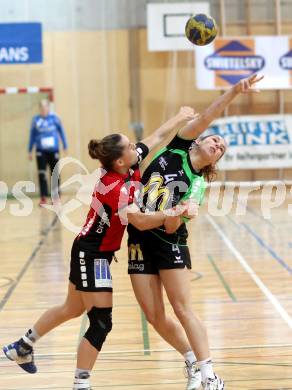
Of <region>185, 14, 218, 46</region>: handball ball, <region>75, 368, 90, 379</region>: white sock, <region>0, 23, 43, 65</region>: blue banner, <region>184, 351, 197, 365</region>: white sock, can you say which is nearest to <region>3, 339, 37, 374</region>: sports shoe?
<region>75, 368, 90, 379</region>: white sock

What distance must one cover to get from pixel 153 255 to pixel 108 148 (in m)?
0.77

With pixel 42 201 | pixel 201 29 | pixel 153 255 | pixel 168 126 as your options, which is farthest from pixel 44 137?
pixel 153 255

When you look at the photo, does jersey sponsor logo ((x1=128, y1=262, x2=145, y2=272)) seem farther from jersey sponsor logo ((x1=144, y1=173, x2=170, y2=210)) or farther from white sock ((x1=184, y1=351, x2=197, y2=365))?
white sock ((x1=184, y1=351, x2=197, y2=365))

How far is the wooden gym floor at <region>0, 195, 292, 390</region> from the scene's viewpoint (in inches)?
222

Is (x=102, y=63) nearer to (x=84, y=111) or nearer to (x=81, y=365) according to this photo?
(x=84, y=111)

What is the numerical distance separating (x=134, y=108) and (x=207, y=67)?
211 centimetres

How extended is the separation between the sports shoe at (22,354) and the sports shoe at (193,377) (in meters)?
1.05

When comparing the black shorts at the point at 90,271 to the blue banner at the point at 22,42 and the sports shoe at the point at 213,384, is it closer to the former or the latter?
the sports shoe at the point at 213,384

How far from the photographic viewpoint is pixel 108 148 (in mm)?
4945

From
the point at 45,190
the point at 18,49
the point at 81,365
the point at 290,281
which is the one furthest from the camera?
the point at 18,49

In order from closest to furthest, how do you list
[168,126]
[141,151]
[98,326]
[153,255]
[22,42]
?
[98,326], [153,255], [141,151], [168,126], [22,42]

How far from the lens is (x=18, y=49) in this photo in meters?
18.5

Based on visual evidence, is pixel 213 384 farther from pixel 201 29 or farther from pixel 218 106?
pixel 201 29

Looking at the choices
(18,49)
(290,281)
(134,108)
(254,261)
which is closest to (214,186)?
(134,108)
